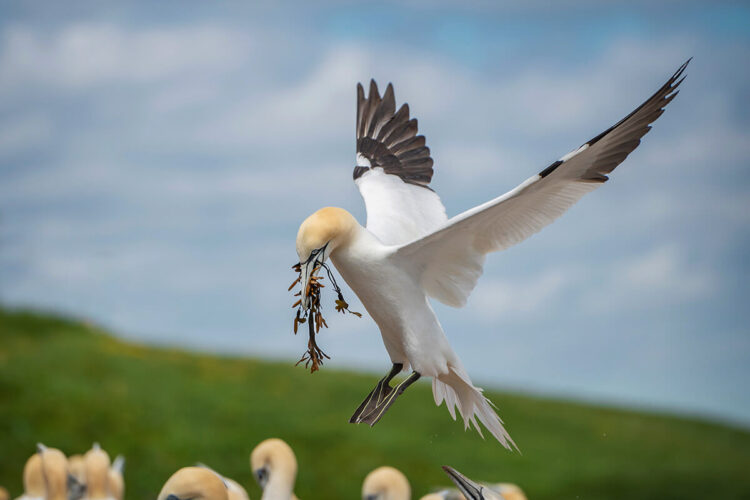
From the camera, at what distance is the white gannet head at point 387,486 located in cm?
730

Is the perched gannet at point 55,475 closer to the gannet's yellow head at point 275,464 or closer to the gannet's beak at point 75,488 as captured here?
the gannet's beak at point 75,488

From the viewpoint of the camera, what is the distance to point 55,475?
7.60 meters

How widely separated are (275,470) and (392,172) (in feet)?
8.27

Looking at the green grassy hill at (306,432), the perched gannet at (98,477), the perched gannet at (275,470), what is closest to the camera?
the perched gannet at (275,470)

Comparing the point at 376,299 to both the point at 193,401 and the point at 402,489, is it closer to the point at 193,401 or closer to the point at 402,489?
the point at 402,489

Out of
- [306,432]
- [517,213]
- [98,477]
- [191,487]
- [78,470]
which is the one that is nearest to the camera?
[517,213]

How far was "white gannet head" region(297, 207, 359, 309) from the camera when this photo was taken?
3.85m

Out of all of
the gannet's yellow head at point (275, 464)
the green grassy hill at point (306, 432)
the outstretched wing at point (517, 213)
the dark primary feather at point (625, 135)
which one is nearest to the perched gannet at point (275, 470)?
the gannet's yellow head at point (275, 464)

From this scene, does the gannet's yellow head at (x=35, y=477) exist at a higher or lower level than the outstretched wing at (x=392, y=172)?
lower

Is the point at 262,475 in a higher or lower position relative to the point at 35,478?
higher

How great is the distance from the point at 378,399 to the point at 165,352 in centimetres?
1170

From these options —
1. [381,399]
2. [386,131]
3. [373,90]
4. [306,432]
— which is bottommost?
[381,399]

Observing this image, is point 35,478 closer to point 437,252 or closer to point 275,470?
point 275,470

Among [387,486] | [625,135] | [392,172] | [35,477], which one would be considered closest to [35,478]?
[35,477]
